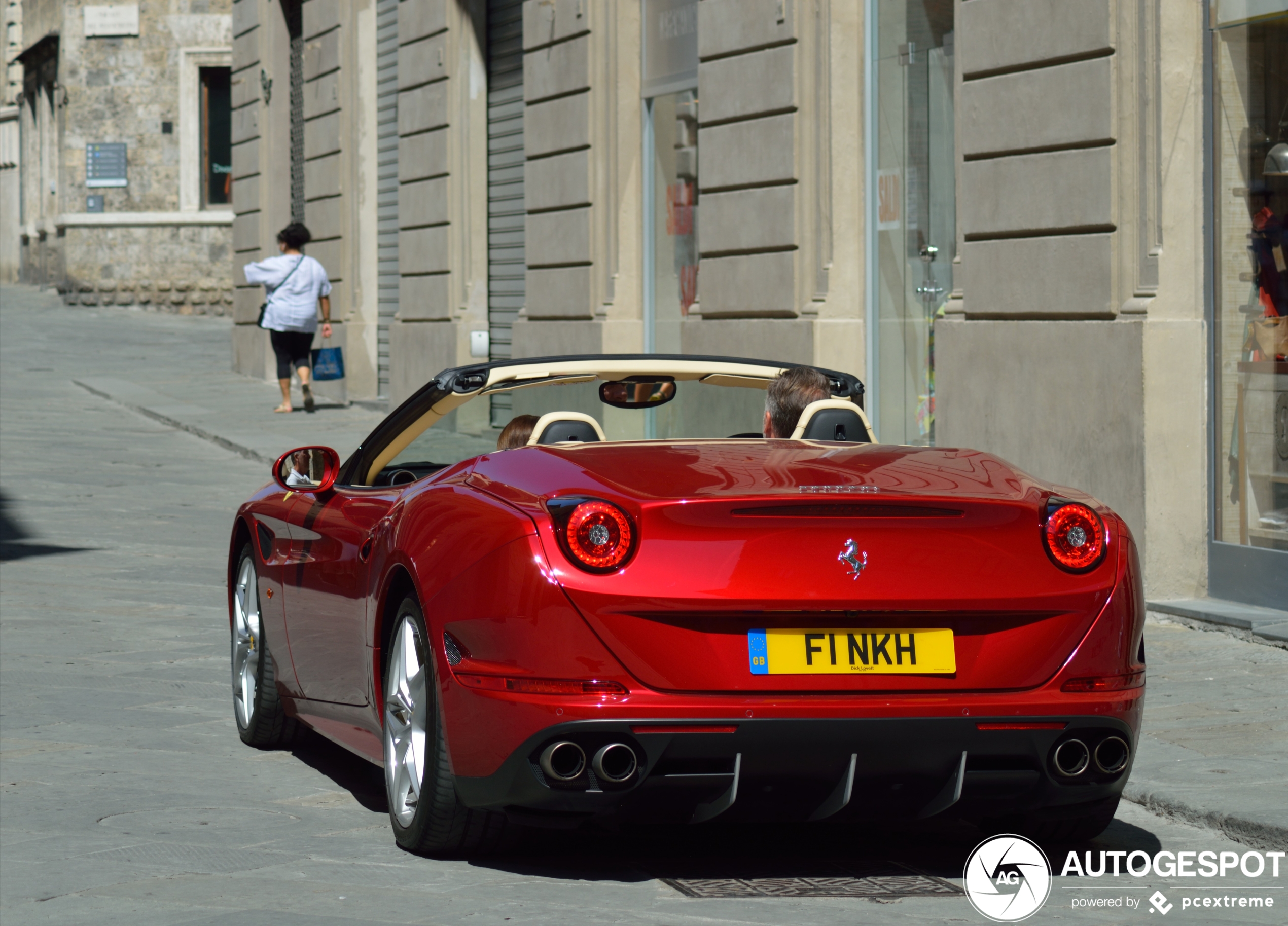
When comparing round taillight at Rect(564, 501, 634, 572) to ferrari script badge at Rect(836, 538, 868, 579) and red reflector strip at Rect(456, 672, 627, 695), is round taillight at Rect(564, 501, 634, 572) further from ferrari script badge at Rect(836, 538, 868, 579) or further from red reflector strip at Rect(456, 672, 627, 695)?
ferrari script badge at Rect(836, 538, 868, 579)

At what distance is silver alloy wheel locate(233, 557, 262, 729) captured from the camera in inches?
251

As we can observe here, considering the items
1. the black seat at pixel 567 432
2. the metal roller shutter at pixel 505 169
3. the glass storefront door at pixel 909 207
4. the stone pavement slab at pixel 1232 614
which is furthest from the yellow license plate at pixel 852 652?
the metal roller shutter at pixel 505 169

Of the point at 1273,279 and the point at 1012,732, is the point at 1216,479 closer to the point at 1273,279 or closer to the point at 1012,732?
the point at 1273,279

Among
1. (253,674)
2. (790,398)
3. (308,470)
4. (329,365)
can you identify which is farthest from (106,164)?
(790,398)

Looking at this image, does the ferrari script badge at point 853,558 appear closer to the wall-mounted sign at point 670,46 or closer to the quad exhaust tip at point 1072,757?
the quad exhaust tip at point 1072,757

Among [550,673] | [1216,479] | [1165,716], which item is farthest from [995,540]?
[1216,479]

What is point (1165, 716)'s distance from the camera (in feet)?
21.8

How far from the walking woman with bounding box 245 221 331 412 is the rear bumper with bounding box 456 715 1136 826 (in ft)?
56.1

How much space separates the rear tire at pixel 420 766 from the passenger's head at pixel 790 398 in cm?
132

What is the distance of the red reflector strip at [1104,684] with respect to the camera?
172 inches

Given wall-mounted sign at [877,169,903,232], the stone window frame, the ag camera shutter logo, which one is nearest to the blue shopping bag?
wall-mounted sign at [877,169,903,232]

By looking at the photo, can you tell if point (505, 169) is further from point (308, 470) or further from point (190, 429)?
point (308, 470)

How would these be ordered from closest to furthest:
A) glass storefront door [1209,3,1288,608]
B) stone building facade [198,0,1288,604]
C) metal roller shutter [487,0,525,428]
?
1. glass storefront door [1209,3,1288,608]
2. stone building facade [198,0,1288,604]
3. metal roller shutter [487,0,525,428]

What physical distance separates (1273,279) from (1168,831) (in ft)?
13.7
